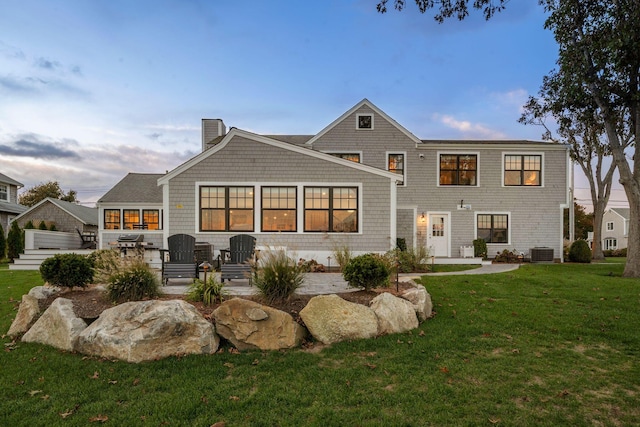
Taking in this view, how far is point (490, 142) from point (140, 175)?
1967cm

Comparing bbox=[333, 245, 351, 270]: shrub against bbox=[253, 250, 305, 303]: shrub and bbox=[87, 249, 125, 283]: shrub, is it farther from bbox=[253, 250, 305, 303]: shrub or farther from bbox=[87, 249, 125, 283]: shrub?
bbox=[87, 249, 125, 283]: shrub

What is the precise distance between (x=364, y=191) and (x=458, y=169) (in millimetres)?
6625

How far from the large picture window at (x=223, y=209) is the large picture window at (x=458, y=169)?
9.20 m

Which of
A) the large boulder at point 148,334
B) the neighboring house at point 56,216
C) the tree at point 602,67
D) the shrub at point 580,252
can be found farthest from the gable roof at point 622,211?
the neighboring house at point 56,216

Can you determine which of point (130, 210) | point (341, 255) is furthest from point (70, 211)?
point (341, 255)

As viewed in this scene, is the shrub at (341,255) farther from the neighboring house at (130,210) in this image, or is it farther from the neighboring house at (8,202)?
the neighboring house at (8,202)

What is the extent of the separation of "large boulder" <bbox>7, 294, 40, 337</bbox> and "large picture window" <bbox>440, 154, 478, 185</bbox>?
594 inches

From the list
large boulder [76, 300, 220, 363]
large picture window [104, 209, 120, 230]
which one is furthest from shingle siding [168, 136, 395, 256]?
large picture window [104, 209, 120, 230]

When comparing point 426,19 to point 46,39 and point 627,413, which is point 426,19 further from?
point 46,39

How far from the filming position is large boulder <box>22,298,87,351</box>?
4871 mm

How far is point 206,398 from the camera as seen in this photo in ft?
11.5

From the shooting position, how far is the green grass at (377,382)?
3.19 metres

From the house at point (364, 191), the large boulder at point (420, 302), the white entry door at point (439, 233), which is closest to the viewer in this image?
the large boulder at point (420, 302)

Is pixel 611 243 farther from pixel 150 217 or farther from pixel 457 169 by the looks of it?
pixel 150 217
